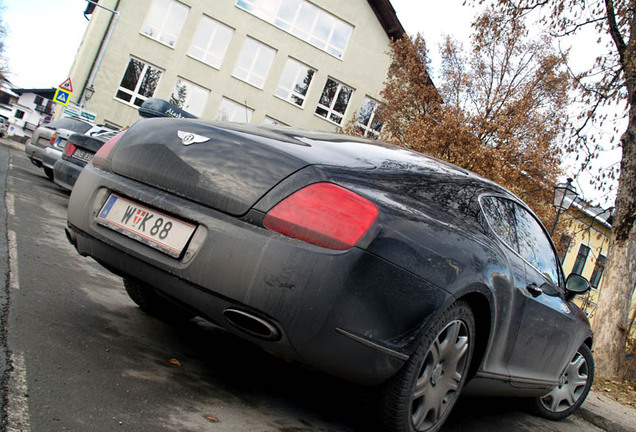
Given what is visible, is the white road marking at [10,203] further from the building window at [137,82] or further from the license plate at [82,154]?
the building window at [137,82]

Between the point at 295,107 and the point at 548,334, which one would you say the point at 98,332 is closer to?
the point at 548,334

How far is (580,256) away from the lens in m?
35.2

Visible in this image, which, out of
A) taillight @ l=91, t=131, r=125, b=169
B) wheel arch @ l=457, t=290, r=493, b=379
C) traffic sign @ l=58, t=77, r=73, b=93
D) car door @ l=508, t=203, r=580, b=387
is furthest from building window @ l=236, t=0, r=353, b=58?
wheel arch @ l=457, t=290, r=493, b=379

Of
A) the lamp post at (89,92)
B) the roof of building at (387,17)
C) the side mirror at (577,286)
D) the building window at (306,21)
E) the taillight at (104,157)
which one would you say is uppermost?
the roof of building at (387,17)

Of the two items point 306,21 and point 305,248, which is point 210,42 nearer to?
point 306,21

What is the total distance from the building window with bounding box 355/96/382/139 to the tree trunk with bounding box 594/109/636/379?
21.4 meters

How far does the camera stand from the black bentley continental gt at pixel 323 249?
2.34 m

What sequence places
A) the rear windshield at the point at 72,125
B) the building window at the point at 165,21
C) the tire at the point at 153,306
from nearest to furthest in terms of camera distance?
1. the tire at the point at 153,306
2. the rear windshield at the point at 72,125
3. the building window at the point at 165,21

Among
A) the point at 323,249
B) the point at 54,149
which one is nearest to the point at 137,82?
the point at 54,149

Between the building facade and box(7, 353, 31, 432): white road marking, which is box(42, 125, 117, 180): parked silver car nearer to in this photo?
box(7, 353, 31, 432): white road marking

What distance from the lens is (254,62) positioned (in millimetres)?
29625

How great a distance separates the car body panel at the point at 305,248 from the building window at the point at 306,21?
27.9 meters

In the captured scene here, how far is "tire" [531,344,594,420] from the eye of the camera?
4.64 meters

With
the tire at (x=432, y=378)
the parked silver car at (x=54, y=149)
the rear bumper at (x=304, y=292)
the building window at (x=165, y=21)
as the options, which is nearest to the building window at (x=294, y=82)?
the building window at (x=165, y=21)
